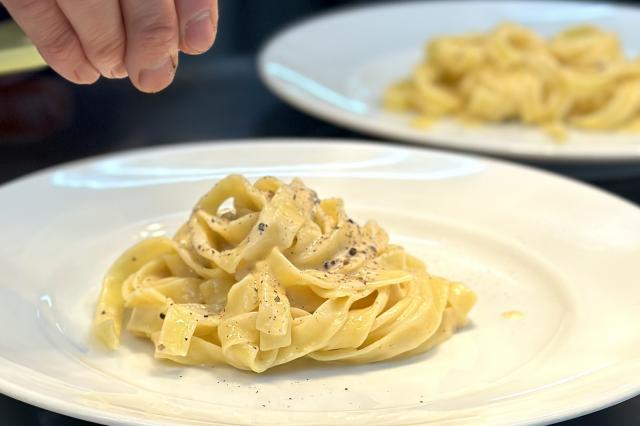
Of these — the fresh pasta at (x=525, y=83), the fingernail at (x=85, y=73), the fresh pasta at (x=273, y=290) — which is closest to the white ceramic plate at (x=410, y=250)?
the fresh pasta at (x=273, y=290)

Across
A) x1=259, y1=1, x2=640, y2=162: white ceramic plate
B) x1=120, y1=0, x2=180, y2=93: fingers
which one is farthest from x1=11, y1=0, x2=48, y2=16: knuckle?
x1=259, y1=1, x2=640, y2=162: white ceramic plate

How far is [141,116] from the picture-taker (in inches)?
147

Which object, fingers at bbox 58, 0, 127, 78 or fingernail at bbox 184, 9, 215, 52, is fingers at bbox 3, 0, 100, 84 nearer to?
fingers at bbox 58, 0, 127, 78

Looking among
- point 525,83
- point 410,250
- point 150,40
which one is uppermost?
point 150,40

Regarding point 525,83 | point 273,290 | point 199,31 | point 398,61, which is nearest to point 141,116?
point 398,61

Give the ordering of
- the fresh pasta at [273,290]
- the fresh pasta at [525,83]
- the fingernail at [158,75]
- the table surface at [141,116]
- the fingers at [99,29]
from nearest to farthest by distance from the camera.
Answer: the fingers at [99,29], the fingernail at [158,75], the fresh pasta at [273,290], the table surface at [141,116], the fresh pasta at [525,83]

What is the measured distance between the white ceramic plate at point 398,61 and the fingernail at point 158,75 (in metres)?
1.38

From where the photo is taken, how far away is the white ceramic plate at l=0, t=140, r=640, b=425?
1.73 metres

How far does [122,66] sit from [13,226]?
2.26 ft

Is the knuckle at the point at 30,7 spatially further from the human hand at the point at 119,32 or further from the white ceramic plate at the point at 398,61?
the white ceramic plate at the point at 398,61

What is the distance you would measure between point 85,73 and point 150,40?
0.18 metres

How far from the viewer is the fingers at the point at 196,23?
1.78m

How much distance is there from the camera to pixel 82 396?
5.51ft

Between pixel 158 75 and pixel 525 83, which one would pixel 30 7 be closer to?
pixel 158 75
